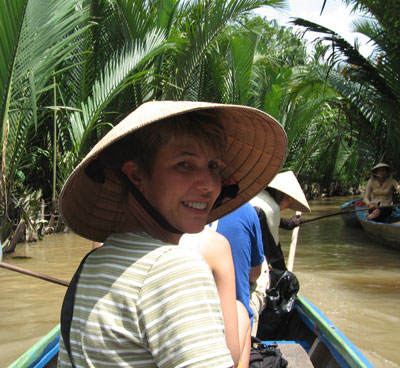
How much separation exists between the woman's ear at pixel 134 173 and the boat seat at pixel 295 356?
1908 millimetres

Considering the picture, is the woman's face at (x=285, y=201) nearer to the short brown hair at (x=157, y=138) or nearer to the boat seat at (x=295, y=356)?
the boat seat at (x=295, y=356)

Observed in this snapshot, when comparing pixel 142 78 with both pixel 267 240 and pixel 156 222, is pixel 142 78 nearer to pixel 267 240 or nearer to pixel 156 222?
pixel 267 240

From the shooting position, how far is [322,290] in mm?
6711

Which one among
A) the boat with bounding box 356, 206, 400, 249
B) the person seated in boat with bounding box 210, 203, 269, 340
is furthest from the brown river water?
the person seated in boat with bounding box 210, 203, 269, 340

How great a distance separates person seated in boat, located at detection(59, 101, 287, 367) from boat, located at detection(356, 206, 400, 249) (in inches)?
317

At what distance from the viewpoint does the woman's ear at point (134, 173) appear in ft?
3.52

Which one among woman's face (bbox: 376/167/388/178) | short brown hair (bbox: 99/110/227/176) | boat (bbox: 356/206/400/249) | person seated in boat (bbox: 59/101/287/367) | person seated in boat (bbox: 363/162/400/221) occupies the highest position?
short brown hair (bbox: 99/110/227/176)

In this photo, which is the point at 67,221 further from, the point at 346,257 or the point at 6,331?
the point at 346,257

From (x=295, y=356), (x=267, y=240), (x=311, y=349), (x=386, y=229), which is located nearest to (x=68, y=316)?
(x=295, y=356)

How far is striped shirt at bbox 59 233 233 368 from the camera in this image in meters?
0.77

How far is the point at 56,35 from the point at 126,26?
3.34 m

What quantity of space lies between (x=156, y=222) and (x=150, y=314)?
0.29 metres

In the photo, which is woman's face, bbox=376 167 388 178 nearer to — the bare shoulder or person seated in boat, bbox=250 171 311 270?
person seated in boat, bbox=250 171 311 270

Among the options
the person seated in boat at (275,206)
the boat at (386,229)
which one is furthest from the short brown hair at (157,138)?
the boat at (386,229)
